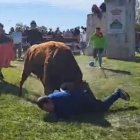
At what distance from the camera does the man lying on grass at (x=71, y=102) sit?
10.3 m

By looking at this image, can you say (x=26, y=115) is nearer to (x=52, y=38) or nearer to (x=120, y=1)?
(x=120, y=1)

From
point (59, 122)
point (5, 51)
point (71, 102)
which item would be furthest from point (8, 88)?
point (59, 122)

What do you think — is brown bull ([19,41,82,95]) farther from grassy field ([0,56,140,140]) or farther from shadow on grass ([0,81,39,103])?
shadow on grass ([0,81,39,103])

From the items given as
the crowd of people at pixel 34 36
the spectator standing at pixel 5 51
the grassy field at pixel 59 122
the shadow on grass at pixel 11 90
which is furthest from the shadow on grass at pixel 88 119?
the crowd of people at pixel 34 36

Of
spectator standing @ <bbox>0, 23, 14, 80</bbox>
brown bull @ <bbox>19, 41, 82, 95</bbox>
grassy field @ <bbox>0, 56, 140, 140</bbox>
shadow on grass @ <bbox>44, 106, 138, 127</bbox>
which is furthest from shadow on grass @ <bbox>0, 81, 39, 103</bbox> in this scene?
shadow on grass @ <bbox>44, 106, 138, 127</bbox>

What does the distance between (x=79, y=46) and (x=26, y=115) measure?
22381 mm

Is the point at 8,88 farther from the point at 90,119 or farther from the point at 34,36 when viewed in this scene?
the point at 34,36

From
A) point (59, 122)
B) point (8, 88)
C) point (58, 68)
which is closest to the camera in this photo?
point (59, 122)

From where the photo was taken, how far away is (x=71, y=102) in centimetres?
1053

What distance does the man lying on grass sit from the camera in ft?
33.9

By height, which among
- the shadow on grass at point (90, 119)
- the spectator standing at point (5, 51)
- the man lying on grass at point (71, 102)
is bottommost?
the shadow on grass at point (90, 119)

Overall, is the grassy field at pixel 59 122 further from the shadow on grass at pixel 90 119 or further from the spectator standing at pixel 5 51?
the spectator standing at pixel 5 51

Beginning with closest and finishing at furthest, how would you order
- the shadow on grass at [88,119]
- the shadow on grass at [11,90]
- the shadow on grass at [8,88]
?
the shadow on grass at [88,119]
the shadow on grass at [11,90]
the shadow on grass at [8,88]

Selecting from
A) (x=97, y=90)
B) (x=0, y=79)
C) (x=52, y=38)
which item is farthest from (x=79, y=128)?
(x=52, y=38)
